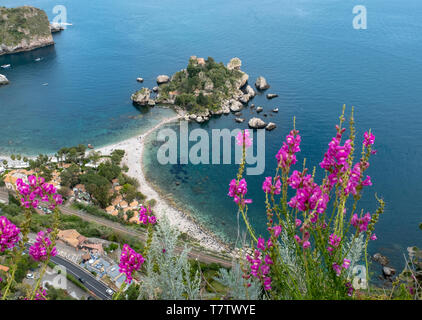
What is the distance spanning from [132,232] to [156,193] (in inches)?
288

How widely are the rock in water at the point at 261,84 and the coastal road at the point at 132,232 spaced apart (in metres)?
37.7

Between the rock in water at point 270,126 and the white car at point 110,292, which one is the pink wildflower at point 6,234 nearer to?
the white car at point 110,292

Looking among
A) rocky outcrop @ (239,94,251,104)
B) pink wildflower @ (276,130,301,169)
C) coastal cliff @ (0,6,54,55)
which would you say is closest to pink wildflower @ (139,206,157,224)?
pink wildflower @ (276,130,301,169)

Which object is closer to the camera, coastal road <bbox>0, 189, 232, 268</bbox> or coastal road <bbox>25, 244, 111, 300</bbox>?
coastal road <bbox>25, 244, 111, 300</bbox>

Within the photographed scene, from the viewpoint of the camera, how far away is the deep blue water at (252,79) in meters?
38.4

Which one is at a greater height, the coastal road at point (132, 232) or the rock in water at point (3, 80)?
the rock in water at point (3, 80)

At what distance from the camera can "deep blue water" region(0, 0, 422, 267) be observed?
3838cm

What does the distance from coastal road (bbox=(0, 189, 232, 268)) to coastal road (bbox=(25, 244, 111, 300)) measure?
560 centimetres

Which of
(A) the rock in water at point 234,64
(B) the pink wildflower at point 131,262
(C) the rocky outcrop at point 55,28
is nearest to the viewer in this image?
(B) the pink wildflower at point 131,262

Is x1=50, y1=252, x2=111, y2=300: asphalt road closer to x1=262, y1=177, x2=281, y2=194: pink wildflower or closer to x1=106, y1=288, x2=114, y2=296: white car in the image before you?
x1=106, y1=288, x2=114, y2=296: white car

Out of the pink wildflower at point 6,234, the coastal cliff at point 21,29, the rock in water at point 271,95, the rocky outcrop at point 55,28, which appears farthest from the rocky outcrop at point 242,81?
the rocky outcrop at point 55,28

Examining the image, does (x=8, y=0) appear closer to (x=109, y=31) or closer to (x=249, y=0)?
(x=109, y=31)
